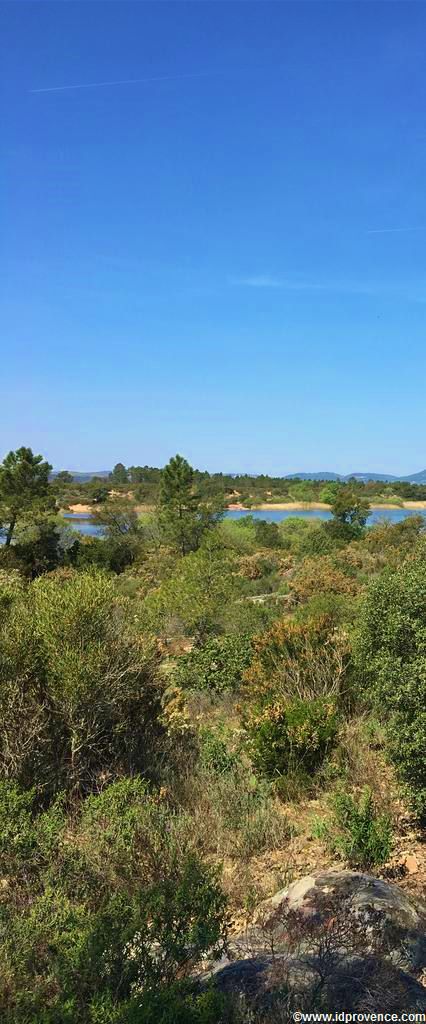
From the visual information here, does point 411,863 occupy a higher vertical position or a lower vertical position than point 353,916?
lower

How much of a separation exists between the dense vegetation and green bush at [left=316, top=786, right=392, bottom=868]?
0.06 feet

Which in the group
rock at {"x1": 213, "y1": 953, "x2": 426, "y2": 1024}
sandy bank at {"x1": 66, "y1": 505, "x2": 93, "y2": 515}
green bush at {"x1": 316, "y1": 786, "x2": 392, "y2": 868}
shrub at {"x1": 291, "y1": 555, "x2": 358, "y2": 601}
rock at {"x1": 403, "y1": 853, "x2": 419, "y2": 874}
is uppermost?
sandy bank at {"x1": 66, "y1": 505, "x2": 93, "y2": 515}

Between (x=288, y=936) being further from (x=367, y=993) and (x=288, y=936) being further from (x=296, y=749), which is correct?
(x=296, y=749)

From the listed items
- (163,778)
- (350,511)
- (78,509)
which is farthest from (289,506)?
(163,778)

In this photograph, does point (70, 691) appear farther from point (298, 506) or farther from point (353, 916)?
point (298, 506)

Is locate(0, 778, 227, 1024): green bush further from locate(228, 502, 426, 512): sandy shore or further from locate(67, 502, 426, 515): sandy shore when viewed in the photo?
locate(228, 502, 426, 512): sandy shore

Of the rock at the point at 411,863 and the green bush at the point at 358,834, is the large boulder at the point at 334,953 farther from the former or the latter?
the rock at the point at 411,863

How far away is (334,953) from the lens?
3.36 m

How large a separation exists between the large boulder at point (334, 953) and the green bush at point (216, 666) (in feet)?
26.4

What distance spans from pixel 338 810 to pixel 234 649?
759cm

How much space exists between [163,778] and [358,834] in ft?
8.15

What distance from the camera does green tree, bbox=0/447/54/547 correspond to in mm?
35062

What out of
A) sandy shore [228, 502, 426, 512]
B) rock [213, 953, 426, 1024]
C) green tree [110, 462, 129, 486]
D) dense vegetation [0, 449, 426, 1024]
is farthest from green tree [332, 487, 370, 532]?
green tree [110, 462, 129, 486]

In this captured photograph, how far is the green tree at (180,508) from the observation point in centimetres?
4269
